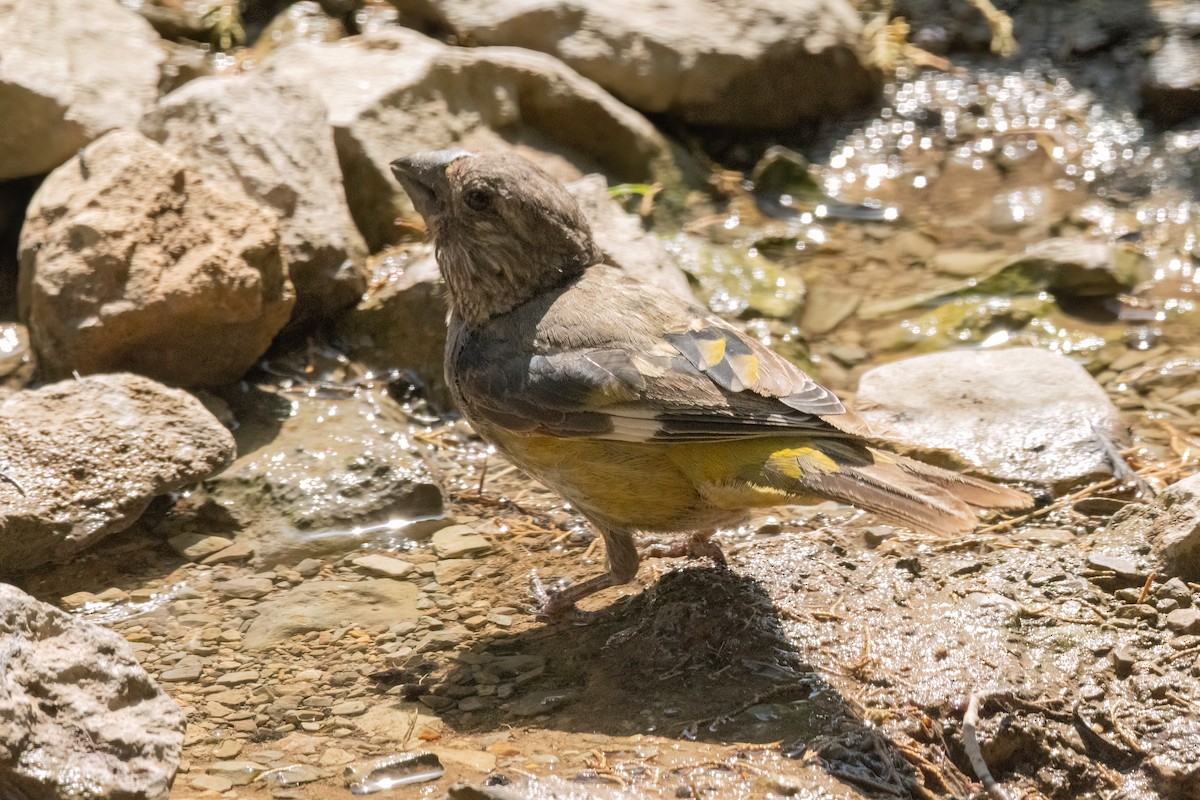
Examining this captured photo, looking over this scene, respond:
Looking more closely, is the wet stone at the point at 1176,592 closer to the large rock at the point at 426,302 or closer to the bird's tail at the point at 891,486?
the bird's tail at the point at 891,486

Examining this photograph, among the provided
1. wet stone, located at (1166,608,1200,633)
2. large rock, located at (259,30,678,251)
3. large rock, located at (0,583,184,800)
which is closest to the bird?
wet stone, located at (1166,608,1200,633)

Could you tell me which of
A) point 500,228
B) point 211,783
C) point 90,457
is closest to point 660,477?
point 500,228

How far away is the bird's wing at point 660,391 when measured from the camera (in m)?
4.50

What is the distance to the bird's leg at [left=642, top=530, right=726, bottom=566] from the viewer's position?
5178mm

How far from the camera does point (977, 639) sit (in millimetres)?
4480

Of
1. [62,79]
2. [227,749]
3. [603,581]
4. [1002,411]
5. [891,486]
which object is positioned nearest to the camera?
[227,749]

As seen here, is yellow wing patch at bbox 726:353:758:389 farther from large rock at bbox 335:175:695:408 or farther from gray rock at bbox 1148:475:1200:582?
large rock at bbox 335:175:695:408

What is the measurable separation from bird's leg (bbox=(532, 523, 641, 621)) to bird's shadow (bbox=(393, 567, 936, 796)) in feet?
0.22

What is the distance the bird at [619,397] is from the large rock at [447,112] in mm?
1947

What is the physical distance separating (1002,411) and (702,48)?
4.11 m

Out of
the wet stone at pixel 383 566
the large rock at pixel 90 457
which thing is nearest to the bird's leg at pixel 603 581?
the wet stone at pixel 383 566

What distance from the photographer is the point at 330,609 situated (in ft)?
16.6

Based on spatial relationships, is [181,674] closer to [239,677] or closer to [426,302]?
[239,677]

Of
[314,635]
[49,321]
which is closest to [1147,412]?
[314,635]
